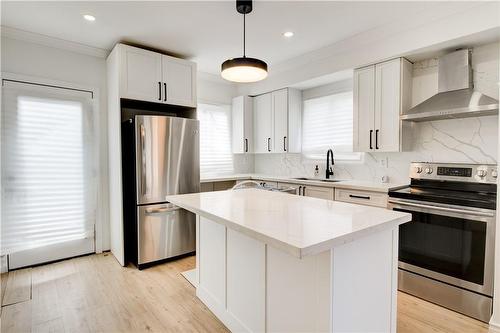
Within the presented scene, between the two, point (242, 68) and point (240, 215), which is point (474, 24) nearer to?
point (242, 68)

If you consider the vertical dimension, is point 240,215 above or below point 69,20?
below

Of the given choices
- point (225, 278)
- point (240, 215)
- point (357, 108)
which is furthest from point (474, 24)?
point (225, 278)

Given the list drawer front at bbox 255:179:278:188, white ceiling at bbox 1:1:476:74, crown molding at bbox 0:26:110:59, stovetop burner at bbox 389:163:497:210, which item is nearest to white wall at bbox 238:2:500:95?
white ceiling at bbox 1:1:476:74

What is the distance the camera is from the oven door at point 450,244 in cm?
204

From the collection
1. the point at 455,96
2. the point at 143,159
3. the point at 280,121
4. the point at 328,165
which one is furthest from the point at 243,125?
the point at 455,96

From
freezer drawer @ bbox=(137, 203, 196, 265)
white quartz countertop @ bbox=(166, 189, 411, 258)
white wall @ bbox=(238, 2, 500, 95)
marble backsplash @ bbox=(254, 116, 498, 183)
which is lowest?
freezer drawer @ bbox=(137, 203, 196, 265)

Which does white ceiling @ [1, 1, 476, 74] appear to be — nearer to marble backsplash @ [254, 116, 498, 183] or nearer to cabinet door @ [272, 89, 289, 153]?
cabinet door @ [272, 89, 289, 153]

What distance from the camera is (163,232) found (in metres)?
3.17

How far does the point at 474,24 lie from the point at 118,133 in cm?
357

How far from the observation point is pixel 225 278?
2.00 m

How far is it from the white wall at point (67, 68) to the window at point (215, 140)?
1440mm

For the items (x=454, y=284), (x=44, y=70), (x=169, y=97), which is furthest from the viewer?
(x=169, y=97)

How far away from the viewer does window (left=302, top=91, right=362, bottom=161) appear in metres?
3.69

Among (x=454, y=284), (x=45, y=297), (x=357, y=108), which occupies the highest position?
(x=357, y=108)
